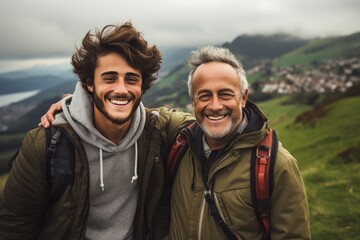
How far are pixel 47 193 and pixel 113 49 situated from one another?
224 centimetres

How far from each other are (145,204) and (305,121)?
38.0 m

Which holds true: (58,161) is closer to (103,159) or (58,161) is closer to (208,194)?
(103,159)

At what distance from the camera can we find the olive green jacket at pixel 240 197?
375 cm

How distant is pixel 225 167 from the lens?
Answer: 4113mm

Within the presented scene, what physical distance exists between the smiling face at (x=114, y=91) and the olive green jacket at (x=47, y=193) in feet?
1.84

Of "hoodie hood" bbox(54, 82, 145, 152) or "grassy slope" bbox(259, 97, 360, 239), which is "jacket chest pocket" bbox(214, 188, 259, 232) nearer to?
"hoodie hood" bbox(54, 82, 145, 152)

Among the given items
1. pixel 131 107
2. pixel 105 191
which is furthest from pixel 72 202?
pixel 131 107

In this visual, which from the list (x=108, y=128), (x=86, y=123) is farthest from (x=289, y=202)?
(x=86, y=123)

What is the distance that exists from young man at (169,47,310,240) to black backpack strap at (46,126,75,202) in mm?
1664

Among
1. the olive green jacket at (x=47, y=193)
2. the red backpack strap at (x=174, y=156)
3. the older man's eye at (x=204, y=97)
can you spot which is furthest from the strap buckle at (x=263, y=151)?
the olive green jacket at (x=47, y=193)

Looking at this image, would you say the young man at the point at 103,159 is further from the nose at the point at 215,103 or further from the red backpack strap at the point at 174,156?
the nose at the point at 215,103

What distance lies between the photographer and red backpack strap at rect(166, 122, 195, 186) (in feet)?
15.6

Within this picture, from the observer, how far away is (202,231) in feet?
13.5

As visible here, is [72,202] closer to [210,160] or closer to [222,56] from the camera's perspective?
[210,160]
